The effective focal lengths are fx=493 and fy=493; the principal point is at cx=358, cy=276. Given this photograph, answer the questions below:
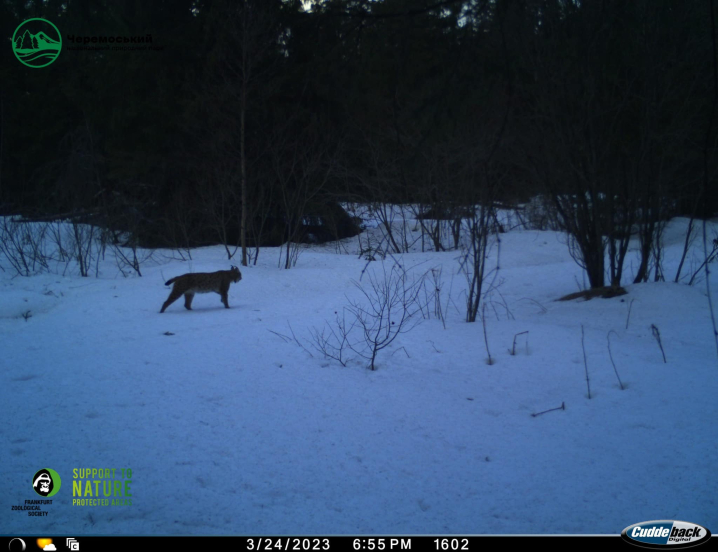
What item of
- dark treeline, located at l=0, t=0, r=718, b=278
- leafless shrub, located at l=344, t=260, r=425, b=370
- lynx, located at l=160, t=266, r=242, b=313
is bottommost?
leafless shrub, located at l=344, t=260, r=425, b=370

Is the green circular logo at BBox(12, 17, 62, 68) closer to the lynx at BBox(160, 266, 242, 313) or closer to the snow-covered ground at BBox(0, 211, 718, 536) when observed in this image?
the snow-covered ground at BBox(0, 211, 718, 536)

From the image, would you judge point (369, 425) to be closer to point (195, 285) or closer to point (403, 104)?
point (403, 104)

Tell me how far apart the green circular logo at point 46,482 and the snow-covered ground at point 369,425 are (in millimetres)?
70

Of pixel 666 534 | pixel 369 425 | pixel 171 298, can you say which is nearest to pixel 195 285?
pixel 171 298

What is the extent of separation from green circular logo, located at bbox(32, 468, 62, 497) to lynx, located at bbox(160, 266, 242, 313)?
514 cm

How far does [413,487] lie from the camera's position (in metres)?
2.89

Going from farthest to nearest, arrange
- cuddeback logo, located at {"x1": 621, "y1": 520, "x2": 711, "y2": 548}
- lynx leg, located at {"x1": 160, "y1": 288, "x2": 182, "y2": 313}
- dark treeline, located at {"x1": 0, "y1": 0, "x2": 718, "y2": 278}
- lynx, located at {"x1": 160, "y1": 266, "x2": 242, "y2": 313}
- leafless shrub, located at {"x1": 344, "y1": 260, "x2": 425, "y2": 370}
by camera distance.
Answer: lynx, located at {"x1": 160, "y1": 266, "x2": 242, "y2": 313}
lynx leg, located at {"x1": 160, "y1": 288, "x2": 182, "y2": 313}
leafless shrub, located at {"x1": 344, "y1": 260, "x2": 425, "y2": 370}
dark treeline, located at {"x1": 0, "y1": 0, "x2": 718, "y2": 278}
cuddeback logo, located at {"x1": 621, "y1": 520, "x2": 711, "y2": 548}

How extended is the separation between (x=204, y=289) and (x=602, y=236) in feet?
21.8

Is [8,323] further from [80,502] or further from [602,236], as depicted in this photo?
[602,236]

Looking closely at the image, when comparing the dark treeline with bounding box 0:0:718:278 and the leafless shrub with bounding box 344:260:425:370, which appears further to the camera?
the leafless shrub with bounding box 344:260:425:370

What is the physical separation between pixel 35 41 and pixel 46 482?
6.08 m

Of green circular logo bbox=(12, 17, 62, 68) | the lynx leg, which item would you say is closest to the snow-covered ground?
the lynx leg

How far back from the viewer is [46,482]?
2801 mm

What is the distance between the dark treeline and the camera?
4.07 m
